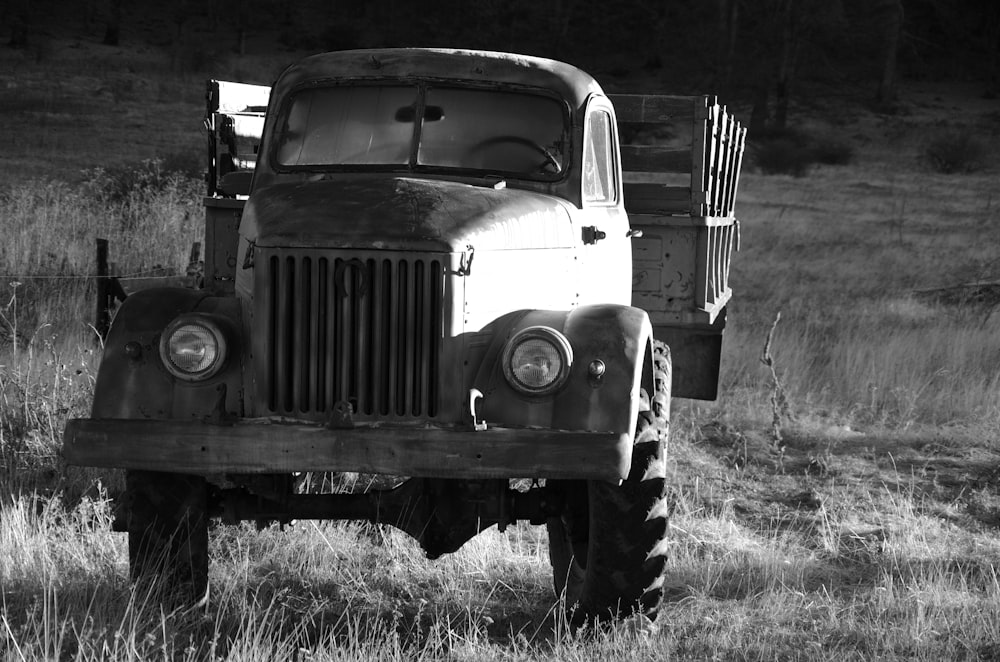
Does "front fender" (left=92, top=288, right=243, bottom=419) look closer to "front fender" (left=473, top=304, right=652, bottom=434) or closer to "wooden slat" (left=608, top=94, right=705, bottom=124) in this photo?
"front fender" (left=473, top=304, right=652, bottom=434)

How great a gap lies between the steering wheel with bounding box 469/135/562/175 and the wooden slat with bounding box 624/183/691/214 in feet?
5.65

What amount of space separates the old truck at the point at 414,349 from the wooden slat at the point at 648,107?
1.53 metres

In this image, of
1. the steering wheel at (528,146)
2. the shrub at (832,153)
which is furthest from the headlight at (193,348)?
the shrub at (832,153)

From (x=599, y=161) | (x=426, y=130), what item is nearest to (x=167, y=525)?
(x=426, y=130)

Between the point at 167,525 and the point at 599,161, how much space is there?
245 centimetres

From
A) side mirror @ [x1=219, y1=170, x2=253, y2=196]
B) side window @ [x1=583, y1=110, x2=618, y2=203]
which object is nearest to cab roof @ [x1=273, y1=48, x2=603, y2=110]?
side window @ [x1=583, y1=110, x2=618, y2=203]

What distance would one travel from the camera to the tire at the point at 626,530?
14.5 ft

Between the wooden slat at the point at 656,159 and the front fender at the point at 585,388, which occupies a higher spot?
the wooden slat at the point at 656,159

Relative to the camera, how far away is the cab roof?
538 centimetres

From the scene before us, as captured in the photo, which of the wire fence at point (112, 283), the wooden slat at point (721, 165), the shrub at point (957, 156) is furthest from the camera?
the shrub at point (957, 156)

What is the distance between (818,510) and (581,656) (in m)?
2.49

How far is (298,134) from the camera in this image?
5.41m

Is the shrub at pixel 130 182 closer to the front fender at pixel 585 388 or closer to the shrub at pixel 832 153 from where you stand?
the front fender at pixel 585 388

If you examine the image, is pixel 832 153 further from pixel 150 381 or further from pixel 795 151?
pixel 150 381
